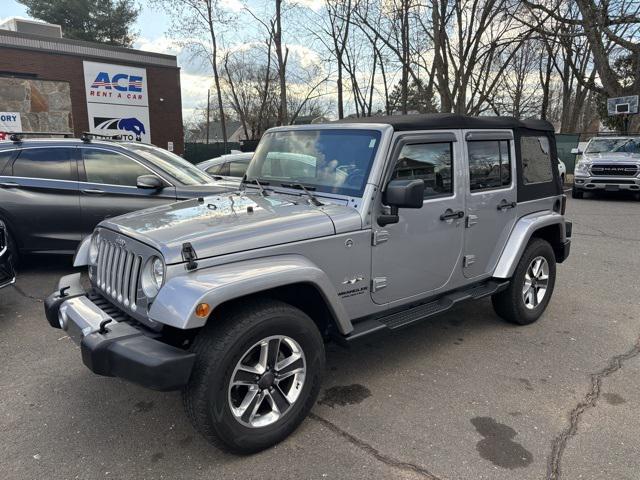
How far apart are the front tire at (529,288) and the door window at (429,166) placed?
124 cm

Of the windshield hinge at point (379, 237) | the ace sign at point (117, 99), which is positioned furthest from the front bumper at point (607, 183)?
the ace sign at point (117, 99)

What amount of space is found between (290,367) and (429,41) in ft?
68.1

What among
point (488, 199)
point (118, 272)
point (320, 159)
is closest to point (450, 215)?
point (488, 199)

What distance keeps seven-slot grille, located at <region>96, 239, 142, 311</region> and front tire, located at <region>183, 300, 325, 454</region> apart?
1.77 ft

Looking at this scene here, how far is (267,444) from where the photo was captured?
280 centimetres

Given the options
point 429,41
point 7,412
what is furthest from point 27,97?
point 7,412

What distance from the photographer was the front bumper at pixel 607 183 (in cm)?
1346

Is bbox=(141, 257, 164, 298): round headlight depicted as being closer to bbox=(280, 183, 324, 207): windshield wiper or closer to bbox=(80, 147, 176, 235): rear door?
bbox=(280, 183, 324, 207): windshield wiper

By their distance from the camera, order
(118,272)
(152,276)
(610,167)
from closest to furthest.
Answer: (152,276)
(118,272)
(610,167)

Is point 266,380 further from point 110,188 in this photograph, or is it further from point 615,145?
point 615,145

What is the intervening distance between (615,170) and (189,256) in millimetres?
14545

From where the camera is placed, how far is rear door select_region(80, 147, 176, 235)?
20.3 feet

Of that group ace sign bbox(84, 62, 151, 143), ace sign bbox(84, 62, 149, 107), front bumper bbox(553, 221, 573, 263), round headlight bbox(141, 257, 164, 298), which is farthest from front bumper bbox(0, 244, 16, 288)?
ace sign bbox(84, 62, 149, 107)

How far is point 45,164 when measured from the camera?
6223mm
